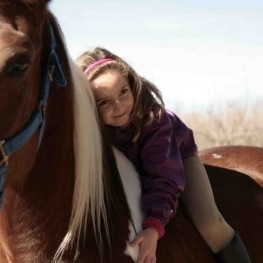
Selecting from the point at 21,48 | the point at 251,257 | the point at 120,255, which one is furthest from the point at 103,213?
the point at 251,257

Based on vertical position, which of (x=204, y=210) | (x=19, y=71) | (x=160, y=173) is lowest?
(x=204, y=210)

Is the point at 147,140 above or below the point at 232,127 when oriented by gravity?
above

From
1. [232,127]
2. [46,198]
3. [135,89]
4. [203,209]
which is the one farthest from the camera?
[232,127]

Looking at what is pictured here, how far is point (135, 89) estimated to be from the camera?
2555mm

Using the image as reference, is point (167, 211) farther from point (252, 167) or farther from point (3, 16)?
point (252, 167)

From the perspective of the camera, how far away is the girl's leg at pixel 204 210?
2.68 m

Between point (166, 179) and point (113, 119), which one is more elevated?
point (113, 119)

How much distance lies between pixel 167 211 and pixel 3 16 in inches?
38.7

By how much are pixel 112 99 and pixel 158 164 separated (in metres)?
0.32

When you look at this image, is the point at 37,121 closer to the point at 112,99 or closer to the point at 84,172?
the point at 84,172

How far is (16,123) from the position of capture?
1925mm

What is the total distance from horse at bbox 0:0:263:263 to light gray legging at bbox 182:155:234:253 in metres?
0.26

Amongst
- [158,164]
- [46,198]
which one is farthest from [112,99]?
[46,198]

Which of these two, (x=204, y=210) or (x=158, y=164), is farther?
(x=204, y=210)
